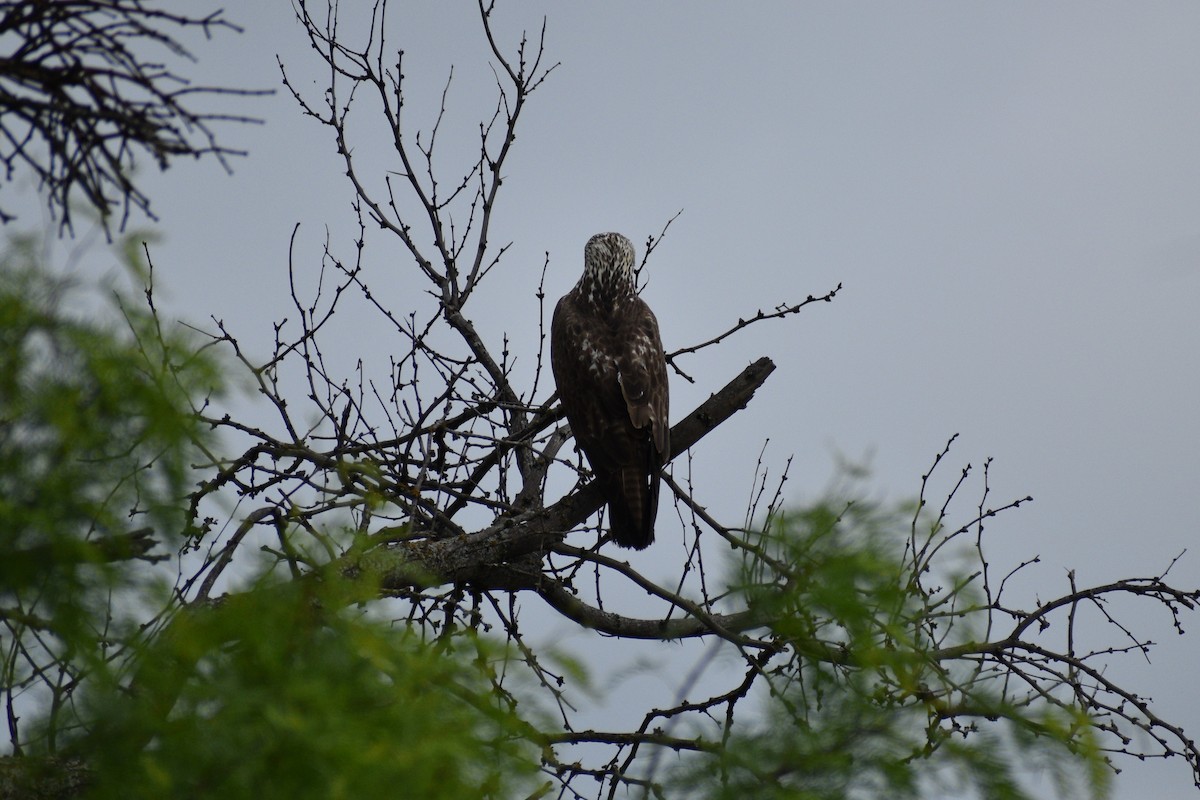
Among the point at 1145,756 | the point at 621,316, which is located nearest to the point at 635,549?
the point at 621,316

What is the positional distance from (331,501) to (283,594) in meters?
1.67

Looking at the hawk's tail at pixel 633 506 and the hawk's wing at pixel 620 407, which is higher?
the hawk's wing at pixel 620 407

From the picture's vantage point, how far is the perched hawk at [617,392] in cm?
501

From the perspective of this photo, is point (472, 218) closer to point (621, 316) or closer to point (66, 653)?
point (621, 316)

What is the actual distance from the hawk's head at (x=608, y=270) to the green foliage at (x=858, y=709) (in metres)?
3.14

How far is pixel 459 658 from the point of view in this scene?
2.26 m

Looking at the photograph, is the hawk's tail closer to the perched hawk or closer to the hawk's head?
the perched hawk

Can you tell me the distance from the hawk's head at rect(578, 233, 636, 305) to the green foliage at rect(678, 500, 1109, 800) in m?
3.14

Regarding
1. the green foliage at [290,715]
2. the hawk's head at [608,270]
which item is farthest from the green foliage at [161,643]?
the hawk's head at [608,270]

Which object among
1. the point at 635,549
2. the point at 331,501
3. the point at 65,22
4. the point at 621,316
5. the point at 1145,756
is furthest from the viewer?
the point at 621,316

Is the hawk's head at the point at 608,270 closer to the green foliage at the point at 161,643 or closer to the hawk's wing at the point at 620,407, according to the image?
the hawk's wing at the point at 620,407

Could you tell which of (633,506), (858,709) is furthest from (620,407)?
(858,709)

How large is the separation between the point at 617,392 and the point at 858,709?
8.84ft

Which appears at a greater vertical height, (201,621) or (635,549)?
(635,549)
